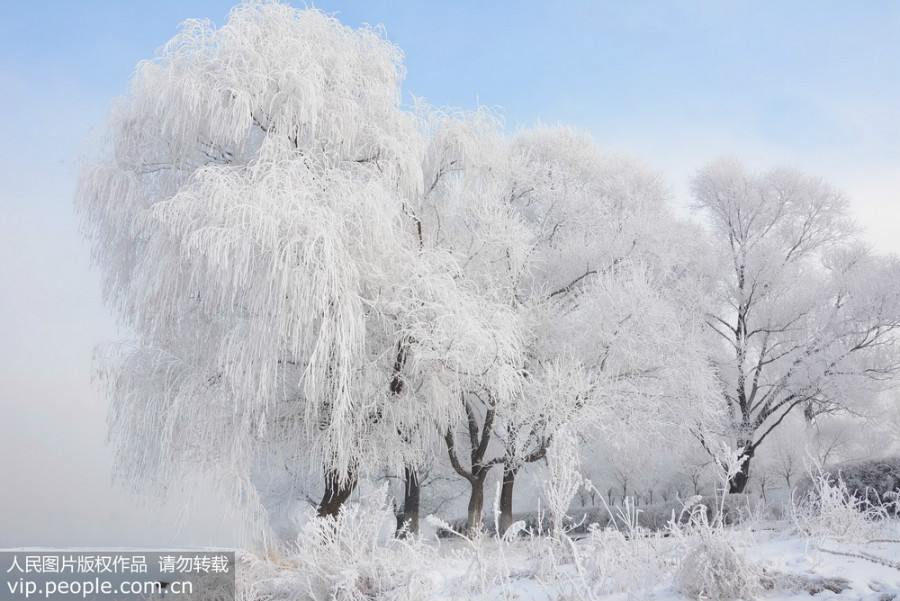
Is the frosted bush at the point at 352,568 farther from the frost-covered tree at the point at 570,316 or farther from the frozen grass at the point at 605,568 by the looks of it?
the frost-covered tree at the point at 570,316

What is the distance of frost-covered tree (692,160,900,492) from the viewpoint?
47.5 feet

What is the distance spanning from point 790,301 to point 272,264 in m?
12.2

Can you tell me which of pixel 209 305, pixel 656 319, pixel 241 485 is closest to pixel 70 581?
pixel 241 485

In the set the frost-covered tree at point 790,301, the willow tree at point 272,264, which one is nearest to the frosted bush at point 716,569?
the willow tree at point 272,264

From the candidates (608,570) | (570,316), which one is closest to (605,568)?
(608,570)

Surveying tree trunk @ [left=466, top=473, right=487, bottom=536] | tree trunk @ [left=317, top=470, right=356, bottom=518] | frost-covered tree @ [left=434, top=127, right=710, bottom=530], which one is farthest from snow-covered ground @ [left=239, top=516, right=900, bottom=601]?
tree trunk @ [left=466, top=473, right=487, bottom=536]

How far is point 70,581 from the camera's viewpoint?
534 centimetres

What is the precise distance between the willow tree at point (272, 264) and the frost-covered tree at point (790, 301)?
26.9 ft

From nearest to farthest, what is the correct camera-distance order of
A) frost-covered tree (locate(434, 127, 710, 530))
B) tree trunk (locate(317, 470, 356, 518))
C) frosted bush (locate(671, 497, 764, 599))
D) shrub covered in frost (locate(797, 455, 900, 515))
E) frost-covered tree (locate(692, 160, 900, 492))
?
1. frosted bush (locate(671, 497, 764, 599))
2. tree trunk (locate(317, 470, 356, 518))
3. shrub covered in frost (locate(797, 455, 900, 515))
4. frost-covered tree (locate(434, 127, 710, 530))
5. frost-covered tree (locate(692, 160, 900, 492))

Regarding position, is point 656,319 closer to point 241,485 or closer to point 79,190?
point 241,485

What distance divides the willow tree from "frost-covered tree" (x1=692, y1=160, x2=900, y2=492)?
323 inches

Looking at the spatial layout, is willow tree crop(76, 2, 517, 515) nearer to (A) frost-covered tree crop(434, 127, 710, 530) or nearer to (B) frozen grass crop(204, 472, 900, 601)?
(A) frost-covered tree crop(434, 127, 710, 530)

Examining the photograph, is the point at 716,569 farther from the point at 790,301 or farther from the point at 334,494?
the point at 790,301

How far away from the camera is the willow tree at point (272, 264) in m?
8.28
